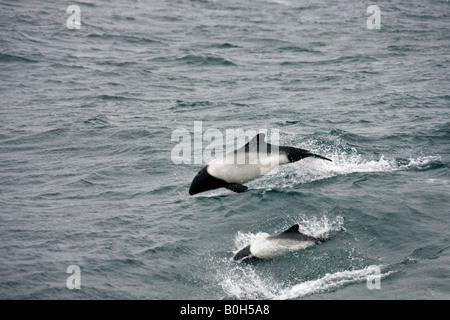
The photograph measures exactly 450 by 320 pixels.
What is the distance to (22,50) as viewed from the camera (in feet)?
103

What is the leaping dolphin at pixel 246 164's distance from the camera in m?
13.2

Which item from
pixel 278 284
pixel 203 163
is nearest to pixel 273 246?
pixel 278 284

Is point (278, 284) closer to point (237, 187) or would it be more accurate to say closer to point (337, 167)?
point (237, 187)

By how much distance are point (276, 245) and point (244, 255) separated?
0.75 meters

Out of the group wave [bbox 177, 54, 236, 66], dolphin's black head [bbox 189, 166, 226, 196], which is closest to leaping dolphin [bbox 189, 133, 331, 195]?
dolphin's black head [bbox 189, 166, 226, 196]

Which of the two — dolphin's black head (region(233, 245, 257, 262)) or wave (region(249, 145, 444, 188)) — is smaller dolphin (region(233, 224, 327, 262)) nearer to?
dolphin's black head (region(233, 245, 257, 262))

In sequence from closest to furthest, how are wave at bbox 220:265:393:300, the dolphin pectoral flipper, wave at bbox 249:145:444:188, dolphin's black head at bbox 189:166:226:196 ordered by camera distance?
wave at bbox 220:265:393:300, the dolphin pectoral flipper, dolphin's black head at bbox 189:166:226:196, wave at bbox 249:145:444:188

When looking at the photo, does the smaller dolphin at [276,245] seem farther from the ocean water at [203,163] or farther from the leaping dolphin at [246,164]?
the leaping dolphin at [246,164]

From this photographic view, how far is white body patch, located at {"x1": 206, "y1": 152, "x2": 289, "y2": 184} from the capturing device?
13.2 m

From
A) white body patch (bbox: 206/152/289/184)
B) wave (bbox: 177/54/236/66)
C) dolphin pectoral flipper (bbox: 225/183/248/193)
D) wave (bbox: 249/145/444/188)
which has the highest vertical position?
wave (bbox: 177/54/236/66)

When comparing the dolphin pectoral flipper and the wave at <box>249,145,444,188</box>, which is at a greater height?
the dolphin pectoral flipper

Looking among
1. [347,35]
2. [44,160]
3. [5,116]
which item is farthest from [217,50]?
[44,160]

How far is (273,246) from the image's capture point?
43.6ft

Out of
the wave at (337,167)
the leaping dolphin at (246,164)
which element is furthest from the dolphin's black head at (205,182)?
the wave at (337,167)
